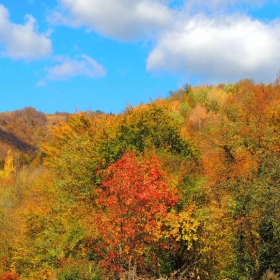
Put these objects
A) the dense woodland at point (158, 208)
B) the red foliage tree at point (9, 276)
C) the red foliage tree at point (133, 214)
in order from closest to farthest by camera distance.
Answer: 1. the dense woodland at point (158, 208)
2. the red foliage tree at point (133, 214)
3. the red foliage tree at point (9, 276)

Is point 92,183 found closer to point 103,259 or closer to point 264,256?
point 103,259

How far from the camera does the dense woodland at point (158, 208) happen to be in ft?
65.9

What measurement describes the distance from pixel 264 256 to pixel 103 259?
42.4ft

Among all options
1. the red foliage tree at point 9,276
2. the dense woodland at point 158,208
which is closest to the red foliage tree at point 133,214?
the dense woodland at point 158,208

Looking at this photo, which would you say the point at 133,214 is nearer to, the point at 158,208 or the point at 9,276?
the point at 158,208

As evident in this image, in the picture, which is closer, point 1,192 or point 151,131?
point 151,131

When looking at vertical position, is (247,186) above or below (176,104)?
below

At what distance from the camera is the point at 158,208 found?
2394 cm

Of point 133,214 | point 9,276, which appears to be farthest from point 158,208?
point 9,276

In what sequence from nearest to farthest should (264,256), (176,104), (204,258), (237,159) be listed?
(264,256)
(204,258)
(237,159)
(176,104)

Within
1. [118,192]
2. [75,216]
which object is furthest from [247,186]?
[75,216]

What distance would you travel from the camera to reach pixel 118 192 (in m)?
25.4

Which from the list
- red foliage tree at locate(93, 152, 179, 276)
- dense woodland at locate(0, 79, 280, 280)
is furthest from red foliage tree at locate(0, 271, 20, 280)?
red foliage tree at locate(93, 152, 179, 276)

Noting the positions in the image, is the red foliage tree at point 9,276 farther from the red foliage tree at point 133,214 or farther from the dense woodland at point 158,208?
the red foliage tree at point 133,214
